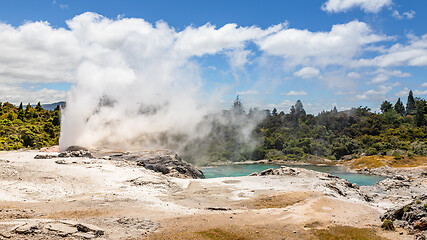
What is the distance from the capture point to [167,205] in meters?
21.2

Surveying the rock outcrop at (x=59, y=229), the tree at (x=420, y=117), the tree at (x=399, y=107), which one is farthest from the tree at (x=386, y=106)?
the rock outcrop at (x=59, y=229)

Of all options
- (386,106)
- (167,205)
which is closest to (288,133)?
(386,106)

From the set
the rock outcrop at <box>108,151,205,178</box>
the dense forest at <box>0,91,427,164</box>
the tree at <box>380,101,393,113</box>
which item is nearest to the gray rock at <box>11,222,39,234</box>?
the rock outcrop at <box>108,151,205,178</box>

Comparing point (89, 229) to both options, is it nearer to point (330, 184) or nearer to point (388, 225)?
point (388, 225)

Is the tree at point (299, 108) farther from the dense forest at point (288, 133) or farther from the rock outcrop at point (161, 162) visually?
the rock outcrop at point (161, 162)

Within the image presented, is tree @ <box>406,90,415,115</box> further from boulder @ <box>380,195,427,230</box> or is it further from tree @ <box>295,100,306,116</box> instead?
boulder @ <box>380,195,427,230</box>

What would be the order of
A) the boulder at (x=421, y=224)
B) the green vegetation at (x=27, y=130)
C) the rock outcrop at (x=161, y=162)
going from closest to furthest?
the boulder at (x=421, y=224) → the rock outcrop at (x=161, y=162) → the green vegetation at (x=27, y=130)

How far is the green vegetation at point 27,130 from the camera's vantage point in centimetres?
6022

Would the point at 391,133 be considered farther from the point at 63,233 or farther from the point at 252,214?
the point at 63,233

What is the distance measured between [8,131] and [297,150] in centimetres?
7447

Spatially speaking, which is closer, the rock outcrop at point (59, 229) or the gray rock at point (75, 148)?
the rock outcrop at point (59, 229)

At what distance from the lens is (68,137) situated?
45.8 metres

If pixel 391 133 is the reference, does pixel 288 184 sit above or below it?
below

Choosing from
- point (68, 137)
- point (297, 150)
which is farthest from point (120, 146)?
point (297, 150)
